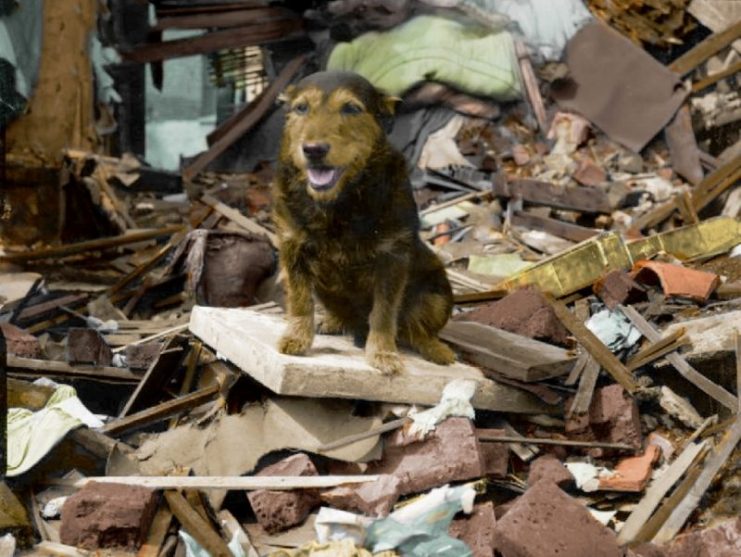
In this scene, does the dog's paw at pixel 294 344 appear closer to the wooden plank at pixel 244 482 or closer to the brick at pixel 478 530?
the wooden plank at pixel 244 482

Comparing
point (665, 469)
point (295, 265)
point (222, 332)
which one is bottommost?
point (665, 469)

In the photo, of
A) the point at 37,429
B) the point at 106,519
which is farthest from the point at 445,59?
the point at 106,519

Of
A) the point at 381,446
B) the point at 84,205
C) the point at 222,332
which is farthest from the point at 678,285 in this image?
the point at 84,205

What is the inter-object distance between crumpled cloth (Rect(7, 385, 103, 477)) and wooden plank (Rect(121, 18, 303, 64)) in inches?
328

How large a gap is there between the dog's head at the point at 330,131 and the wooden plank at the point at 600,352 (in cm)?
168

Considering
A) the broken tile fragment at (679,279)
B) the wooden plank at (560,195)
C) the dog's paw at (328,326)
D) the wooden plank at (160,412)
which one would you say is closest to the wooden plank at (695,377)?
the broken tile fragment at (679,279)

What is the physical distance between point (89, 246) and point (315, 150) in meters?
5.32

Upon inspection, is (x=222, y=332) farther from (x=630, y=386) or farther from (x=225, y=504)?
(x=630, y=386)

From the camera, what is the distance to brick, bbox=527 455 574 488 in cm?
459

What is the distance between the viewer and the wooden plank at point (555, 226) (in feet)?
32.1

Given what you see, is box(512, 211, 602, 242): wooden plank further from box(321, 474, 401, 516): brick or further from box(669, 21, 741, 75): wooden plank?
box(321, 474, 401, 516): brick

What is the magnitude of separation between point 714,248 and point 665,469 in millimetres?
2940

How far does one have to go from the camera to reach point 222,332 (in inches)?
196

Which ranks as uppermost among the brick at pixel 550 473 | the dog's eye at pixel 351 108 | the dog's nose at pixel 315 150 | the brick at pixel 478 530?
the dog's eye at pixel 351 108
